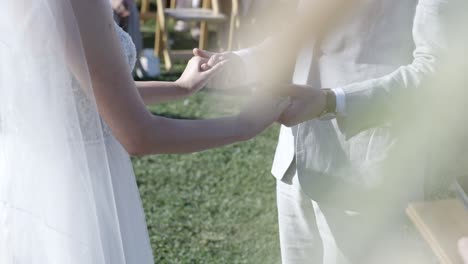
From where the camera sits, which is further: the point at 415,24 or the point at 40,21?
the point at 415,24

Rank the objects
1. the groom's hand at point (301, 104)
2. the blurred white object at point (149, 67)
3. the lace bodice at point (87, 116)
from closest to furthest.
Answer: the lace bodice at point (87, 116) → the groom's hand at point (301, 104) → the blurred white object at point (149, 67)

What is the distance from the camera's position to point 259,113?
1.72 meters

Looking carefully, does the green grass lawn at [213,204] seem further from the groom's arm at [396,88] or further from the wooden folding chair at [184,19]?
the wooden folding chair at [184,19]

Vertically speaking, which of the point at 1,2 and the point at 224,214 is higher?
the point at 1,2

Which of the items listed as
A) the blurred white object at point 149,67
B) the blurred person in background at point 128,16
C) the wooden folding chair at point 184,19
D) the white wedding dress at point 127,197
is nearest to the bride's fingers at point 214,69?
the white wedding dress at point 127,197

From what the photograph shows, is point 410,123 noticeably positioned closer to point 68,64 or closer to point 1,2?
point 68,64

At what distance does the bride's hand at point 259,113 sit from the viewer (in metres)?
1.69

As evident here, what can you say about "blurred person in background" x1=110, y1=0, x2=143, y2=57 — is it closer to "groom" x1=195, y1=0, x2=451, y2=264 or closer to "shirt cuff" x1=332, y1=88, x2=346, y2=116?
"groom" x1=195, y1=0, x2=451, y2=264

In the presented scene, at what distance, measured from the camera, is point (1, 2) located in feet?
5.04

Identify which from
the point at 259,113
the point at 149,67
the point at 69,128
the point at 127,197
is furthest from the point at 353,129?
the point at 149,67

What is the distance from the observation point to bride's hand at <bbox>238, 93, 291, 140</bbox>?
5.55ft

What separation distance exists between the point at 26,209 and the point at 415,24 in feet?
3.23

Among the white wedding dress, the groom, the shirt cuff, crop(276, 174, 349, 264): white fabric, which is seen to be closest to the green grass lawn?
crop(276, 174, 349, 264): white fabric

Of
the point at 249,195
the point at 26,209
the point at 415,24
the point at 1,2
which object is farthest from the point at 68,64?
the point at 249,195
